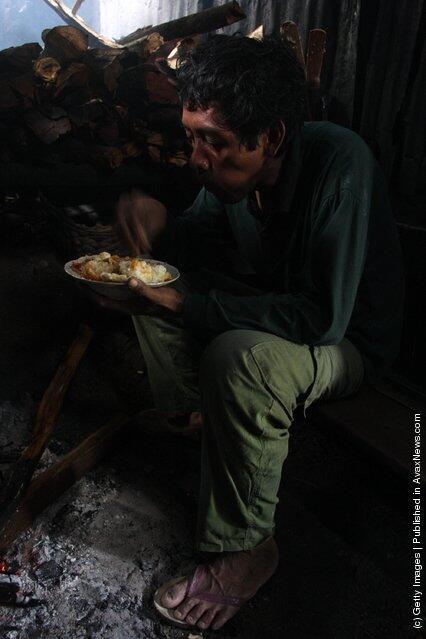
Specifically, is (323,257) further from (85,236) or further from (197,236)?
(85,236)

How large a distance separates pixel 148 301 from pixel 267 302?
1.59 feet

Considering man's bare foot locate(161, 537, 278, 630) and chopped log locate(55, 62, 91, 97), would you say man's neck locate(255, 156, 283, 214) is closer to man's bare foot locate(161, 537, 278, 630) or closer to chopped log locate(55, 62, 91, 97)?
man's bare foot locate(161, 537, 278, 630)

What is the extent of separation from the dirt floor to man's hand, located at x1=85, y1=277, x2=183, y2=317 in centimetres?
102

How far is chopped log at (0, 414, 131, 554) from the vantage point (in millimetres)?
2070

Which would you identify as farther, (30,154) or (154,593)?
(30,154)

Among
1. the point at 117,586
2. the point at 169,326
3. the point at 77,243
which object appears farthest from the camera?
the point at 77,243

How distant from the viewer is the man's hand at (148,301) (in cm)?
188

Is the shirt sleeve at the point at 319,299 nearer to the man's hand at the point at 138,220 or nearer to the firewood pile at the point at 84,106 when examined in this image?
the man's hand at the point at 138,220

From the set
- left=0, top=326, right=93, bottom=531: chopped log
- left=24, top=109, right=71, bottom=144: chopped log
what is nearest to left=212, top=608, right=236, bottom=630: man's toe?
left=0, top=326, right=93, bottom=531: chopped log

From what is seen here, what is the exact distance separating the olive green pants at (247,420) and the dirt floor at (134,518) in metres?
0.42

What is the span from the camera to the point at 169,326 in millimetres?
2371

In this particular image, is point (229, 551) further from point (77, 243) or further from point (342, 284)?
point (77, 243)

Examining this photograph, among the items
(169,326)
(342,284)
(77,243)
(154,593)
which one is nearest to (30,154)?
(77,243)

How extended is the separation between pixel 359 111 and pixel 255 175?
244cm
